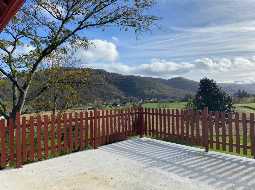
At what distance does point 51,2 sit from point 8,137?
6.26 meters

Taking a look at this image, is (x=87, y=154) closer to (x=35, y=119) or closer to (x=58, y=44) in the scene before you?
(x=35, y=119)

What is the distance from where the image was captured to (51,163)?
9.43 metres

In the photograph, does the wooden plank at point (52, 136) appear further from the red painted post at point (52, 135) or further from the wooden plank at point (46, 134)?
the wooden plank at point (46, 134)

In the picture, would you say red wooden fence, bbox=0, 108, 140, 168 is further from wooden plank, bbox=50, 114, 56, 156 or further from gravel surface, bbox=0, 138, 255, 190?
gravel surface, bbox=0, 138, 255, 190

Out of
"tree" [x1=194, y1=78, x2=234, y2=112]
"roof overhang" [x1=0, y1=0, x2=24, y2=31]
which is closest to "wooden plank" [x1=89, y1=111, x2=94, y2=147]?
"roof overhang" [x1=0, y1=0, x2=24, y2=31]

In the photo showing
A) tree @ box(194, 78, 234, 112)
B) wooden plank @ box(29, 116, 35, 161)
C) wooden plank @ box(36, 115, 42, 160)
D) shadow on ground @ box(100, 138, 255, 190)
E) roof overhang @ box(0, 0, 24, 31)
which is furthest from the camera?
tree @ box(194, 78, 234, 112)

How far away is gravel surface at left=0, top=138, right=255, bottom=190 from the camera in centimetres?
731

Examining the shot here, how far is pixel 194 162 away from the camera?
29.7 ft

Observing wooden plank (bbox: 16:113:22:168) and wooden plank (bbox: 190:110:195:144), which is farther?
wooden plank (bbox: 190:110:195:144)

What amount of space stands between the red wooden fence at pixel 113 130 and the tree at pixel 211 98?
18506mm

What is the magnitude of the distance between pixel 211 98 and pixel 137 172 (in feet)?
77.5

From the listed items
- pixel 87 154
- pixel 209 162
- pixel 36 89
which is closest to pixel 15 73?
pixel 36 89

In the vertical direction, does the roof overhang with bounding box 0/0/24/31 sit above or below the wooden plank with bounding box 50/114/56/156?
Result: above

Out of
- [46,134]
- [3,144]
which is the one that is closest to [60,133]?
[46,134]
